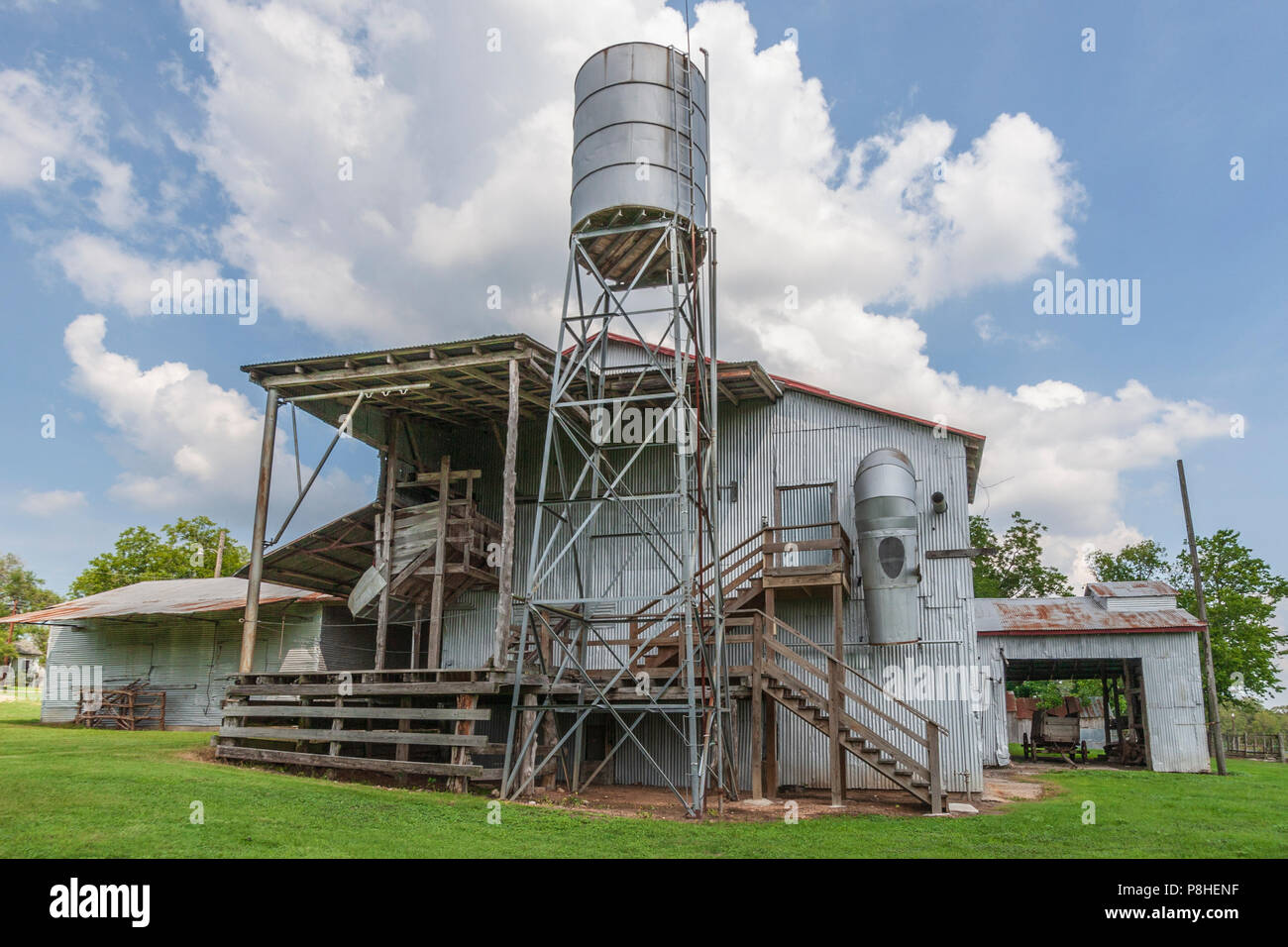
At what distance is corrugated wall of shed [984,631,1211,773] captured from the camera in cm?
2611

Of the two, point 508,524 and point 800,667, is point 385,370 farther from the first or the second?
point 800,667

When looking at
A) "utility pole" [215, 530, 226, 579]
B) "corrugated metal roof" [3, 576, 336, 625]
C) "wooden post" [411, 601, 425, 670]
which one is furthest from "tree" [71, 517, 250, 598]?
"wooden post" [411, 601, 425, 670]

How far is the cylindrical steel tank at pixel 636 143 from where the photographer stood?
16.7m

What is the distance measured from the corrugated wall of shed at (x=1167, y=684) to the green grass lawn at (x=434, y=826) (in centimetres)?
Result: 1081

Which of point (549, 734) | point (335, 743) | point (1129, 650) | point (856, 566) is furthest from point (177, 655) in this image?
point (1129, 650)

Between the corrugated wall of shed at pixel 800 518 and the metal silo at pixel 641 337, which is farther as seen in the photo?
the corrugated wall of shed at pixel 800 518

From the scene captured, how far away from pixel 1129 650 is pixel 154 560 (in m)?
46.3

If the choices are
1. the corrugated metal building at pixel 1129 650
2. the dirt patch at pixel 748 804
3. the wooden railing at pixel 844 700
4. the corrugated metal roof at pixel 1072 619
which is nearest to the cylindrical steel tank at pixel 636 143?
the wooden railing at pixel 844 700

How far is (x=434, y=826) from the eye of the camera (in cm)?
1128

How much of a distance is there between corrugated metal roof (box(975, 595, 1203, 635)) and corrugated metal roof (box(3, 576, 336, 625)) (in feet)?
69.7

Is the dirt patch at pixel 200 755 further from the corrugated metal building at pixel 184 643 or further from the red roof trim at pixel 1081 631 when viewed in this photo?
the red roof trim at pixel 1081 631
